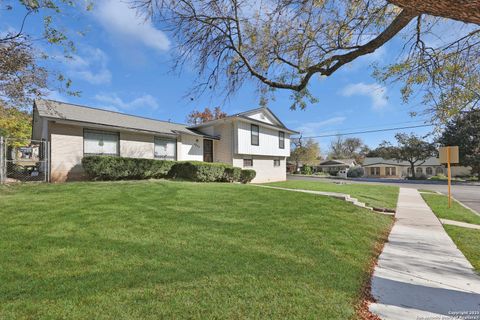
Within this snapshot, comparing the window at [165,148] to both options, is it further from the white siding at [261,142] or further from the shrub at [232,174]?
the white siding at [261,142]

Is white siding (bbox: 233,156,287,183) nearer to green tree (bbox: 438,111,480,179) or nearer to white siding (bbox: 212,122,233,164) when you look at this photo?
white siding (bbox: 212,122,233,164)

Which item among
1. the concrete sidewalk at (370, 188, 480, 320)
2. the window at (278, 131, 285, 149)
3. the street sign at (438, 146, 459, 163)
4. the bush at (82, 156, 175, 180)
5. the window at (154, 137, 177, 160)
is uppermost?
the window at (278, 131, 285, 149)

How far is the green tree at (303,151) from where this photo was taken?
2100 inches

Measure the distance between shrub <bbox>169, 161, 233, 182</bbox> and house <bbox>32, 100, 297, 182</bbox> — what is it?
1714 mm

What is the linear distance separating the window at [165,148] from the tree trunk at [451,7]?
15.5m

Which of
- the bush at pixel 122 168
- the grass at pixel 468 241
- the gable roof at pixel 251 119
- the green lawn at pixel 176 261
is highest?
the gable roof at pixel 251 119

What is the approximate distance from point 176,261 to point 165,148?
14187 mm

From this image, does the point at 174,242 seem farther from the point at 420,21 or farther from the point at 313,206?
the point at 420,21

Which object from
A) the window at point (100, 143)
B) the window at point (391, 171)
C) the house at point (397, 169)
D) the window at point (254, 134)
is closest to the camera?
the window at point (100, 143)

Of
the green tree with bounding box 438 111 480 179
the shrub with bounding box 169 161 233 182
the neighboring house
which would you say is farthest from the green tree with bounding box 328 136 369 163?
the shrub with bounding box 169 161 233 182

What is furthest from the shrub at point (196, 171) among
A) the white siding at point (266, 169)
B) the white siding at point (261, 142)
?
the white siding at point (266, 169)

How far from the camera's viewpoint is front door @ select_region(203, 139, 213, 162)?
19.9 meters

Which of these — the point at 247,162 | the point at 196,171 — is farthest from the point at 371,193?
the point at 196,171

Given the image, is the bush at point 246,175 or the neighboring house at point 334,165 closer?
the bush at point 246,175
